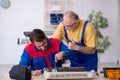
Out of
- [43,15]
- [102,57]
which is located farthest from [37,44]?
[102,57]

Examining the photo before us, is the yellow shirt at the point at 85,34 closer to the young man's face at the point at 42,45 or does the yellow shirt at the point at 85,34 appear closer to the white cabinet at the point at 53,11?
the young man's face at the point at 42,45

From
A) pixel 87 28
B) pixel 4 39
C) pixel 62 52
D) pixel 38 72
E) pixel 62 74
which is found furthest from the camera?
pixel 4 39

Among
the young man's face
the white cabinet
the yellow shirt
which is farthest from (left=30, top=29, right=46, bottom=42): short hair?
the white cabinet

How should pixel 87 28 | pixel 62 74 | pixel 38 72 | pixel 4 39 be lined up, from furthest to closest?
pixel 4 39, pixel 87 28, pixel 38 72, pixel 62 74

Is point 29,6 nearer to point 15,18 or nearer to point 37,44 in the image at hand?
point 15,18

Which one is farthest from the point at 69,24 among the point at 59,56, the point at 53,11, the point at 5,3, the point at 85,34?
the point at 5,3

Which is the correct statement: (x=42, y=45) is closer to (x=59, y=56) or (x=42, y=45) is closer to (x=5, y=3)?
(x=59, y=56)

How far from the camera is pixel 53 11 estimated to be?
793cm

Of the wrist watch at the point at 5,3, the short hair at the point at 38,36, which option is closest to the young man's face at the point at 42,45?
the short hair at the point at 38,36

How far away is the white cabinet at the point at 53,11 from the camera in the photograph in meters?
7.93

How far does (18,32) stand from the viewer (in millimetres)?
7980

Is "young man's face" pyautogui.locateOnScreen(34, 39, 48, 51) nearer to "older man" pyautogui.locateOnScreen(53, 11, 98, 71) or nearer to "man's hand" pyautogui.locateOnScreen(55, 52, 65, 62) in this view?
"man's hand" pyautogui.locateOnScreen(55, 52, 65, 62)

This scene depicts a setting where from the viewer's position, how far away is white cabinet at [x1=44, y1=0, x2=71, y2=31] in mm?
7930

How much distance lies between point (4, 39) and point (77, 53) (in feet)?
17.2
